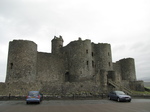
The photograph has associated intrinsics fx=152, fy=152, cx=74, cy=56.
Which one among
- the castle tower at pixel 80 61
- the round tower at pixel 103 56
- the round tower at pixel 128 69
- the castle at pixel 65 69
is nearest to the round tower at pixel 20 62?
the castle at pixel 65 69

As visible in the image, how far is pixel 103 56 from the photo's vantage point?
3681cm

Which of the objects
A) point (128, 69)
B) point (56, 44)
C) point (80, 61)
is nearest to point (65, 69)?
point (80, 61)

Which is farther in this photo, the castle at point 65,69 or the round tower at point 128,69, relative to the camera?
the round tower at point 128,69

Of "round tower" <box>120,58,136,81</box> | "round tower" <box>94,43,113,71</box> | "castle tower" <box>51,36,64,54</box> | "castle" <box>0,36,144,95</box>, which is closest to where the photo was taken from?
"castle" <box>0,36,144,95</box>

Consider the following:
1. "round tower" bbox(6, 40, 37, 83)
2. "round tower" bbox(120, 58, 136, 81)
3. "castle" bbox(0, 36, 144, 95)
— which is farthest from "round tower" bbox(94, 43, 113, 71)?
"round tower" bbox(6, 40, 37, 83)

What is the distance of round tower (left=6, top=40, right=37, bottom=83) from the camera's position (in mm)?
27078

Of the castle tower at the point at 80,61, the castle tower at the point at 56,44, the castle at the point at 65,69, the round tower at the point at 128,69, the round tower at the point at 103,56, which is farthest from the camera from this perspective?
the round tower at the point at 128,69

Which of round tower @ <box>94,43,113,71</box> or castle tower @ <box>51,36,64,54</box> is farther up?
castle tower @ <box>51,36,64,54</box>

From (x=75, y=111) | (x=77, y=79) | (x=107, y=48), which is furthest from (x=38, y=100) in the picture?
(x=107, y=48)

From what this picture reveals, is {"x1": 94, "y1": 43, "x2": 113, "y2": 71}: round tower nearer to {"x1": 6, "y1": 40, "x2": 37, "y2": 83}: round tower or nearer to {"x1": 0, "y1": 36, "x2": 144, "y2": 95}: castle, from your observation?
{"x1": 0, "y1": 36, "x2": 144, "y2": 95}: castle

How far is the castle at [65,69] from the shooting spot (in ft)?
88.6

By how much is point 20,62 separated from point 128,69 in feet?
95.2

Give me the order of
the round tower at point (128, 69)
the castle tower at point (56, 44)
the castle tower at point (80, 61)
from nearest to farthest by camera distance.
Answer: the castle tower at point (80, 61), the castle tower at point (56, 44), the round tower at point (128, 69)

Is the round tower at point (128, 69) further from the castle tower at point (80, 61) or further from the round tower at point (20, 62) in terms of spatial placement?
the round tower at point (20, 62)
